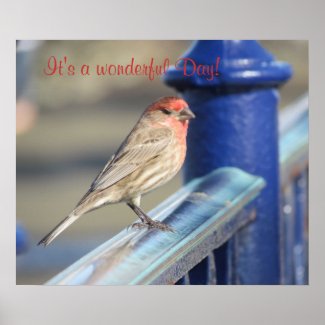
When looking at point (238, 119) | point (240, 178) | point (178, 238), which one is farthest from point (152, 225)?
point (238, 119)

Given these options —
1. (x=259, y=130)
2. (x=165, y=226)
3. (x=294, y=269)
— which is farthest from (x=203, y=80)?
(x=294, y=269)

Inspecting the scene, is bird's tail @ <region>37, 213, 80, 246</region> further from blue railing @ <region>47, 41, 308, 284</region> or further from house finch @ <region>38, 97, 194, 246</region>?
blue railing @ <region>47, 41, 308, 284</region>

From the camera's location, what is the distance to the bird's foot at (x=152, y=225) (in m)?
3.13

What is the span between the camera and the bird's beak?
10.6 ft

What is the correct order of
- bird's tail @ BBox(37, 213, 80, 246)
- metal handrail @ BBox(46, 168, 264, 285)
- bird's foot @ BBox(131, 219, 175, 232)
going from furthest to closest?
bird's tail @ BBox(37, 213, 80, 246), bird's foot @ BBox(131, 219, 175, 232), metal handrail @ BBox(46, 168, 264, 285)

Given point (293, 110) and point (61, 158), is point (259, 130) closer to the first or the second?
point (293, 110)

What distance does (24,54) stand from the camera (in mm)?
3236

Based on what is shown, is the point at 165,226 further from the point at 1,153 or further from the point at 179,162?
the point at 1,153

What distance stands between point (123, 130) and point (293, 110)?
73cm

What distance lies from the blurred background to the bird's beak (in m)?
0.11

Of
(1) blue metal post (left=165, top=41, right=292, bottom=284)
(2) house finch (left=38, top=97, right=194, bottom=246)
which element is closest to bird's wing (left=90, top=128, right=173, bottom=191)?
(2) house finch (left=38, top=97, right=194, bottom=246)
